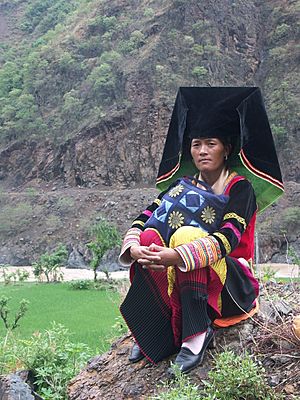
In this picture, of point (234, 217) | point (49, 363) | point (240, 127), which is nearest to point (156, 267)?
point (234, 217)

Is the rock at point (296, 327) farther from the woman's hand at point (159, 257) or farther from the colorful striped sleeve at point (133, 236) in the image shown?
the colorful striped sleeve at point (133, 236)

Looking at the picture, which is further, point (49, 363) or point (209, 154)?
point (49, 363)

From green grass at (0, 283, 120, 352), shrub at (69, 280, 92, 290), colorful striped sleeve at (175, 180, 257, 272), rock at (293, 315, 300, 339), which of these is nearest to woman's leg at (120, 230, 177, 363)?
colorful striped sleeve at (175, 180, 257, 272)

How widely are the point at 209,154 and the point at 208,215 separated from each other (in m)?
0.23

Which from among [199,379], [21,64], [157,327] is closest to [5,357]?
[157,327]

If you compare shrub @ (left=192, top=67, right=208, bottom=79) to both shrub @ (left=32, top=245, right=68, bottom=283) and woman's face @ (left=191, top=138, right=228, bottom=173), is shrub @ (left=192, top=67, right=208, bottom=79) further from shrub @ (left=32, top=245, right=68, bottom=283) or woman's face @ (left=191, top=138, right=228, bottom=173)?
woman's face @ (left=191, top=138, right=228, bottom=173)

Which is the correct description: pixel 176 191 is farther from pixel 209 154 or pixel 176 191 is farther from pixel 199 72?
pixel 199 72

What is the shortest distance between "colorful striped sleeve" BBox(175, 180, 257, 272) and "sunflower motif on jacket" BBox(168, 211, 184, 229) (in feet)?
0.41

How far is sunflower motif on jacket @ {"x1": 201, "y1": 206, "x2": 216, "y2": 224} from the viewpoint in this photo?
6.24 feet

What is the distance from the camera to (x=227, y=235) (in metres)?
1.81

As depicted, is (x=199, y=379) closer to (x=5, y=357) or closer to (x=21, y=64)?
(x=5, y=357)

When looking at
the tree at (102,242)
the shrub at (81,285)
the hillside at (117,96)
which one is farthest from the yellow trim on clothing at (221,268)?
the hillside at (117,96)

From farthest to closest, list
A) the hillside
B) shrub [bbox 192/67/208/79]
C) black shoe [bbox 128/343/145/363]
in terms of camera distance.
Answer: shrub [bbox 192/67/208/79] < the hillside < black shoe [bbox 128/343/145/363]

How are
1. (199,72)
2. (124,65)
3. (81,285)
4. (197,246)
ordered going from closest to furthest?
(197,246) < (81,285) < (199,72) < (124,65)
